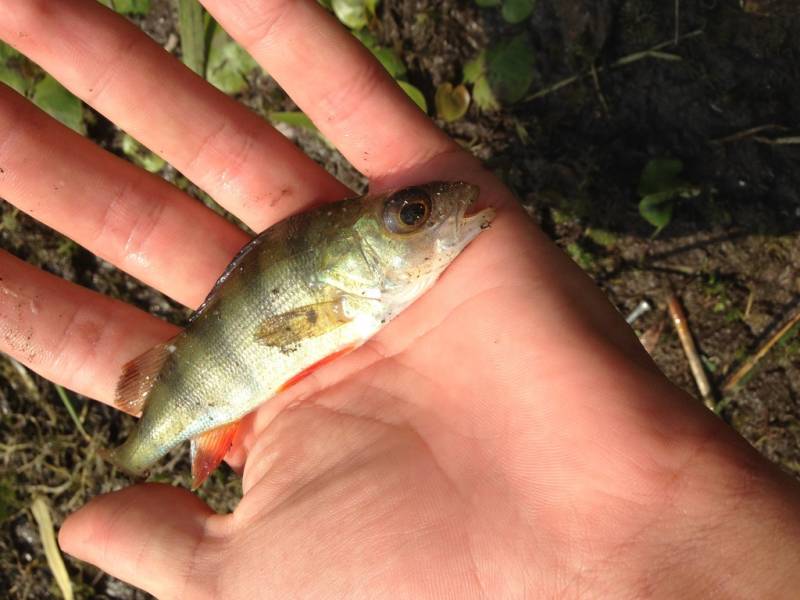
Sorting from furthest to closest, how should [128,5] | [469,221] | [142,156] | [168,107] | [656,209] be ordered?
[142,156] < [128,5] < [656,209] < [168,107] < [469,221]

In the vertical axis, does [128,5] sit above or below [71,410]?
above

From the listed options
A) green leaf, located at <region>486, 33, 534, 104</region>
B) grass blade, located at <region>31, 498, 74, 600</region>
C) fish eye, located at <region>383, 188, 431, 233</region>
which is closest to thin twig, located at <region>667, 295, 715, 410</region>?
green leaf, located at <region>486, 33, 534, 104</region>

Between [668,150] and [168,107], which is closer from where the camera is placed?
[168,107]

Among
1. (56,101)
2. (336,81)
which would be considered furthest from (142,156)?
(336,81)

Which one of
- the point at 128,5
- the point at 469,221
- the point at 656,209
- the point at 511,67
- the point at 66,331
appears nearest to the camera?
the point at 469,221

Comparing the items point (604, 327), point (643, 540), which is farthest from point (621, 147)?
point (643, 540)

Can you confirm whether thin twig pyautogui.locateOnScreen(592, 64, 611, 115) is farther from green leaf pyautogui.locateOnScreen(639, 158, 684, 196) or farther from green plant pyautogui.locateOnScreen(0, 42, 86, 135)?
green plant pyautogui.locateOnScreen(0, 42, 86, 135)

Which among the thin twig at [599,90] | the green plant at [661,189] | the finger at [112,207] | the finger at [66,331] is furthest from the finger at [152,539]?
the thin twig at [599,90]

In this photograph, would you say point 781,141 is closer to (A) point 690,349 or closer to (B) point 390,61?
(A) point 690,349
